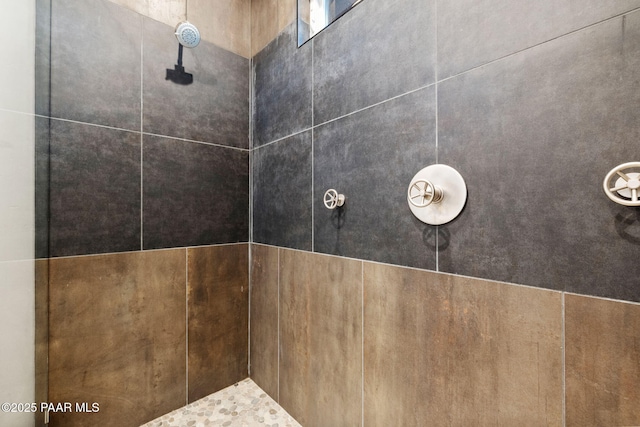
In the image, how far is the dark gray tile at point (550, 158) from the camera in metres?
0.55

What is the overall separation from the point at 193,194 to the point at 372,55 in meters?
1.02

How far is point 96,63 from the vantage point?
1142 millimetres

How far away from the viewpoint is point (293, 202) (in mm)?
1306

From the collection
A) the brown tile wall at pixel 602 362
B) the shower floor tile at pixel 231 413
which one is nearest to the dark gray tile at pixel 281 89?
the brown tile wall at pixel 602 362

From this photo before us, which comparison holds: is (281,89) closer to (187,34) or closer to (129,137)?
(187,34)

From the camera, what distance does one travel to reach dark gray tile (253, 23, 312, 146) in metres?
1.25

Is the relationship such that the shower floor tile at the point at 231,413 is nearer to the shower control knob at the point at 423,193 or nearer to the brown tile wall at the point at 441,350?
the brown tile wall at the point at 441,350

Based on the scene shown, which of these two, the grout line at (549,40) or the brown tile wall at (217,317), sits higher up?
the grout line at (549,40)

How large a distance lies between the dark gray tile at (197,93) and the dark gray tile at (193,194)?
0.07 meters

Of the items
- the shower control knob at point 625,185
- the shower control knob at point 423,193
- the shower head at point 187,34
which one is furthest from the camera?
the shower head at point 187,34

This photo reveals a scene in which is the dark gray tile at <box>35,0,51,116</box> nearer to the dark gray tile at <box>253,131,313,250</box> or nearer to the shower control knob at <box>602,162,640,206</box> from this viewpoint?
the dark gray tile at <box>253,131,313,250</box>

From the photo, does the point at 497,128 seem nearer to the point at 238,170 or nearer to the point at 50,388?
the point at 238,170

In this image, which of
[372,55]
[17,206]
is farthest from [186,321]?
[372,55]

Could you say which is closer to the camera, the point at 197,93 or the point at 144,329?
the point at 144,329
